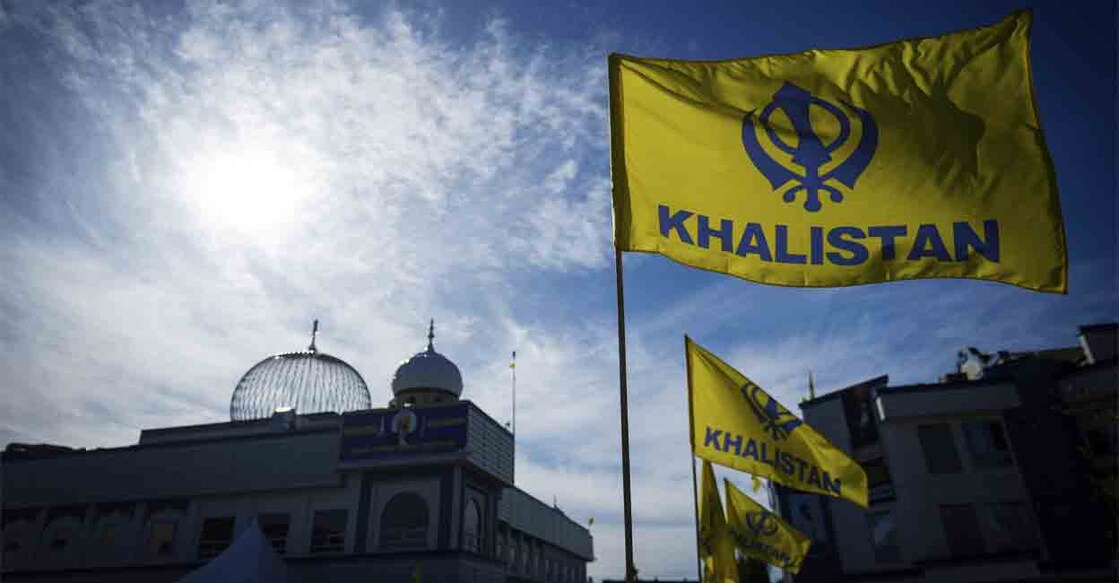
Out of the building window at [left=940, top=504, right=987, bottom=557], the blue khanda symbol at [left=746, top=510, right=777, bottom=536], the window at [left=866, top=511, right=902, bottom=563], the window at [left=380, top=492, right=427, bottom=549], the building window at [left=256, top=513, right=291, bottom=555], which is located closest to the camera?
the blue khanda symbol at [left=746, top=510, right=777, bottom=536]

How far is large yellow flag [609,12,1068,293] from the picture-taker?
716cm

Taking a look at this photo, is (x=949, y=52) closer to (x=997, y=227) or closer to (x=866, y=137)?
(x=866, y=137)

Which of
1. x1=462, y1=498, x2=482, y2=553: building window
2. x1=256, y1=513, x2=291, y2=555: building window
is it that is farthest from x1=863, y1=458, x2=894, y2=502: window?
x1=256, y1=513, x2=291, y2=555: building window

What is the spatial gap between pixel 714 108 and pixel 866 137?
178cm

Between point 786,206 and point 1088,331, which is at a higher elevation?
point 1088,331

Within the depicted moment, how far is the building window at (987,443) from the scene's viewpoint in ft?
90.7

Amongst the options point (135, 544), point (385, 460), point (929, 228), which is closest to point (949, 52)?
point (929, 228)

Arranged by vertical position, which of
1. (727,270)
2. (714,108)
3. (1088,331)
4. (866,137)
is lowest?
(727,270)

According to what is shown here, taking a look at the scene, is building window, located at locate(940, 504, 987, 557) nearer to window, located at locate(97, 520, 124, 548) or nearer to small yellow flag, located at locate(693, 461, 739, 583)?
small yellow flag, located at locate(693, 461, 739, 583)

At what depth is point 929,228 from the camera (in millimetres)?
7336

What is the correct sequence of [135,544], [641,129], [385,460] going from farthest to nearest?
[135,544]
[385,460]
[641,129]

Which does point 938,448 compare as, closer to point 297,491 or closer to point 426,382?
point 426,382

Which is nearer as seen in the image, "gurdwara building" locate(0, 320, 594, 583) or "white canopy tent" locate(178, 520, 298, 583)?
"white canopy tent" locate(178, 520, 298, 583)

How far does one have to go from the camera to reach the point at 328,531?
3219 cm
